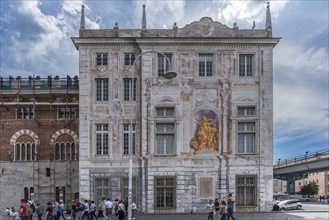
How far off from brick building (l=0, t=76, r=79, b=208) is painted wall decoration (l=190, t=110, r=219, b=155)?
52.7 feet

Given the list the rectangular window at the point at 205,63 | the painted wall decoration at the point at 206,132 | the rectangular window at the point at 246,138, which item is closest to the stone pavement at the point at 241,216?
the rectangular window at the point at 246,138

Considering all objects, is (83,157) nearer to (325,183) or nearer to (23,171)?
(23,171)

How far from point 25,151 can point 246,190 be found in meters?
25.4

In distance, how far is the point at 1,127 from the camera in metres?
50.2

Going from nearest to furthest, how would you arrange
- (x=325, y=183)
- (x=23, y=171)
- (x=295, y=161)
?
(x=23, y=171), (x=295, y=161), (x=325, y=183)

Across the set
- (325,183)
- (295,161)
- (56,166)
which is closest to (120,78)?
(56,166)

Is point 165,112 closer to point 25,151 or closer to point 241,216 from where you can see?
point 241,216

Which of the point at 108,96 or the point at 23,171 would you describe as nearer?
the point at 108,96

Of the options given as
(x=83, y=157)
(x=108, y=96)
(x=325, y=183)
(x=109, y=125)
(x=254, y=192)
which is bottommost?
(x=325, y=183)

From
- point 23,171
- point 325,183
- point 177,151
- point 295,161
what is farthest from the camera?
point 325,183

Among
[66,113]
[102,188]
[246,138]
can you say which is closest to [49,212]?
[102,188]

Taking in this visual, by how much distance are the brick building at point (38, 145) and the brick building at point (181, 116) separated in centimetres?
1010

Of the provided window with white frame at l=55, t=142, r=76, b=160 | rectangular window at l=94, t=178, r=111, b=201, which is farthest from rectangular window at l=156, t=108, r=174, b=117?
window with white frame at l=55, t=142, r=76, b=160

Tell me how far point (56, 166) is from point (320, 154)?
42304 mm
